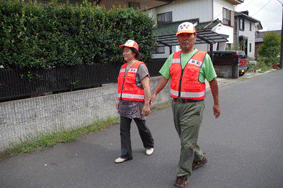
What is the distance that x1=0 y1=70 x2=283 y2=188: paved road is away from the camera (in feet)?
10.0

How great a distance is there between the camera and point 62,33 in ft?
16.1

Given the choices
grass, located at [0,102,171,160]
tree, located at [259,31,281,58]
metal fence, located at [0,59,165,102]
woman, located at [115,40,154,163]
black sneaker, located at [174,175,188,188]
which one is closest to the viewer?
black sneaker, located at [174,175,188,188]

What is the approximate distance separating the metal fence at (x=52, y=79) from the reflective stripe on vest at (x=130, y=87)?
2.05 metres

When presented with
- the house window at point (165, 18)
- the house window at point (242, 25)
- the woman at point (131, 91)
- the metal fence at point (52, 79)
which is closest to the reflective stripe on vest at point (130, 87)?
the woman at point (131, 91)

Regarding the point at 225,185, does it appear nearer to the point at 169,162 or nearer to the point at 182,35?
the point at 169,162

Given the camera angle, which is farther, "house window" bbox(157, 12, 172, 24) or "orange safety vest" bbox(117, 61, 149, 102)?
"house window" bbox(157, 12, 172, 24)

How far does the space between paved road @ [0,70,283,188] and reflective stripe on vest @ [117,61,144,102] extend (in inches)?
39.3

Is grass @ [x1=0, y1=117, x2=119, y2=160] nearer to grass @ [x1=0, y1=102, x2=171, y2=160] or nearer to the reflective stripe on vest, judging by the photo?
grass @ [x1=0, y1=102, x2=171, y2=160]

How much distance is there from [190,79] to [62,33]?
322cm

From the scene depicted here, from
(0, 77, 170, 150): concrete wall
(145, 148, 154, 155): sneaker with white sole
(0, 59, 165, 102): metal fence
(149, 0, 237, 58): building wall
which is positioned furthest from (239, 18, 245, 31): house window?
(145, 148, 154, 155): sneaker with white sole

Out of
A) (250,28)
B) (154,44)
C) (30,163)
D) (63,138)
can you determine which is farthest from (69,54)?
(250,28)

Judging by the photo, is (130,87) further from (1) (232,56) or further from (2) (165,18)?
(2) (165,18)

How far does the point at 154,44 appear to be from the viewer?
7117 millimetres

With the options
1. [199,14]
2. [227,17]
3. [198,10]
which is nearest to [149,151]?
[199,14]
